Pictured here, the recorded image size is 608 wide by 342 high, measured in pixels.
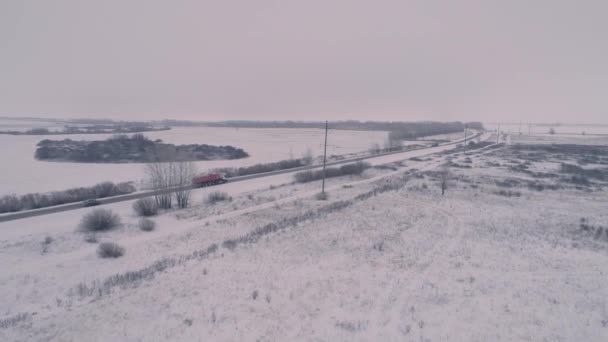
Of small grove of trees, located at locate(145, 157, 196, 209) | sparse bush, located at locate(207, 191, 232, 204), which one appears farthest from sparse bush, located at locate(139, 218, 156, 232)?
sparse bush, located at locate(207, 191, 232, 204)

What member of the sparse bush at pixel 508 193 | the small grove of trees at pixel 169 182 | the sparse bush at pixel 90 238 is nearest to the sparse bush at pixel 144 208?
the small grove of trees at pixel 169 182

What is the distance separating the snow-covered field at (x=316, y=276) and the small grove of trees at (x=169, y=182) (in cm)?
209

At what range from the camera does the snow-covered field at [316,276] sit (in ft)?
31.9

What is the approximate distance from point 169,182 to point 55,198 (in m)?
9.39

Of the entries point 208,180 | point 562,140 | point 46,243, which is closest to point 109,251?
point 46,243

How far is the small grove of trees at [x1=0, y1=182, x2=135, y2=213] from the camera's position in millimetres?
24139

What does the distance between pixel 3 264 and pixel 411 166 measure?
47654 mm

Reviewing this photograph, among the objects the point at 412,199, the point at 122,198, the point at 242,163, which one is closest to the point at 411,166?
the point at 412,199

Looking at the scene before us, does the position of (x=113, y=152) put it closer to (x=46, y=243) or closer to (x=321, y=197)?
(x=321, y=197)

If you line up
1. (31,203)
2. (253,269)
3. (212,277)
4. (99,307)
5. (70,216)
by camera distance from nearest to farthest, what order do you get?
(99,307), (212,277), (253,269), (70,216), (31,203)

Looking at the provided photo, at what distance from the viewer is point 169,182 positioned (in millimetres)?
26672

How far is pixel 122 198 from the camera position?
1096 inches

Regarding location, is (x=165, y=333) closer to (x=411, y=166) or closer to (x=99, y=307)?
(x=99, y=307)

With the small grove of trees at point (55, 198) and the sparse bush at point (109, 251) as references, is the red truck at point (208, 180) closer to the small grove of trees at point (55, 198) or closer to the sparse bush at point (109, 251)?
the small grove of trees at point (55, 198)
